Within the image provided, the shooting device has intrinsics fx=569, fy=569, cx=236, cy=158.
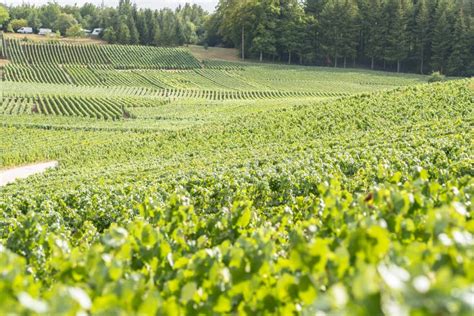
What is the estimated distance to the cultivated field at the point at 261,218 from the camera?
2902mm

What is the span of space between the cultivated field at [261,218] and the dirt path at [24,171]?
1.05m

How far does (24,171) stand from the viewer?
32.4 meters

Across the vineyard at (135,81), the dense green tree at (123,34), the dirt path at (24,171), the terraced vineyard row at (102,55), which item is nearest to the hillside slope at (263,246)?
the dirt path at (24,171)

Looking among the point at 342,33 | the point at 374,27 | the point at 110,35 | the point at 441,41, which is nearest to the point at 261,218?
the point at 441,41

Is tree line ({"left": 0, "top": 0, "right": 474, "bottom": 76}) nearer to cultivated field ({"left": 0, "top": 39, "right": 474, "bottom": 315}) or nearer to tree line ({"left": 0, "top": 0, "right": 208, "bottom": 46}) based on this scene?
tree line ({"left": 0, "top": 0, "right": 208, "bottom": 46})

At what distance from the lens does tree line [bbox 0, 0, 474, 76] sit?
261 ft

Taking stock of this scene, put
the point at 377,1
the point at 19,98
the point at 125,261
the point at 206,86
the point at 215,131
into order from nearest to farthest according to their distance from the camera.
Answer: the point at 125,261 → the point at 215,131 → the point at 19,98 → the point at 206,86 → the point at 377,1

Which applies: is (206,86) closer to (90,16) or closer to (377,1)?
(377,1)

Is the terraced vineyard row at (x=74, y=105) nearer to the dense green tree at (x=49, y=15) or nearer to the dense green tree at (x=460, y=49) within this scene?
the dense green tree at (x=460, y=49)

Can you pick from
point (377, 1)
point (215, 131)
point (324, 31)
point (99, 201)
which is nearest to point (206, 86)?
point (324, 31)

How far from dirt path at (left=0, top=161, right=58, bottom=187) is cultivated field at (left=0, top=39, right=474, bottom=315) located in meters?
1.05

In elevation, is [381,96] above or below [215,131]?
above

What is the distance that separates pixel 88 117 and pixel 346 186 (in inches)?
→ 1838

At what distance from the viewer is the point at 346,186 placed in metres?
10.9
